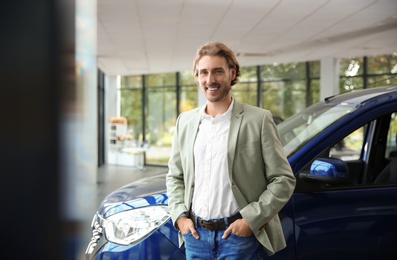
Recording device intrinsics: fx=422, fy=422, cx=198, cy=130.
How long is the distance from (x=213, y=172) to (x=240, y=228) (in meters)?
0.23

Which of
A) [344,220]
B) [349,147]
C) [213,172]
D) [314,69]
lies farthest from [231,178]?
[314,69]

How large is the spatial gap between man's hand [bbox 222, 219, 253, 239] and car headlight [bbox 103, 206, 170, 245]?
58cm

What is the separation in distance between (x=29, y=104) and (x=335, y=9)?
24.4 ft

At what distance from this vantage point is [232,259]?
1541 millimetres

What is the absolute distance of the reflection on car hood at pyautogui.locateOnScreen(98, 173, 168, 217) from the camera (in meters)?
2.18

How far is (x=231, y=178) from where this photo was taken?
154cm

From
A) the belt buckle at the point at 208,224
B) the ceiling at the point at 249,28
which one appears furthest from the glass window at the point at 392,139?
the ceiling at the point at 249,28

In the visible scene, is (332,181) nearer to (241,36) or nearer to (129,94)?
(241,36)

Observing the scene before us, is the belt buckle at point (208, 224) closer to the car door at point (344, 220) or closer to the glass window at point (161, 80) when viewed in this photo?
the car door at point (344, 220)

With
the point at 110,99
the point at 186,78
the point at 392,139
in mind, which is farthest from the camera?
the point at 110,99

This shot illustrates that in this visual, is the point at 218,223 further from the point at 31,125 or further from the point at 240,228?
the point at 31,125

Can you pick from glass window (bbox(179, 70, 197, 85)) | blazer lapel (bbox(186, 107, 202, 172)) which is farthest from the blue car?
glass window (bbox(179, 70, 197, 85))

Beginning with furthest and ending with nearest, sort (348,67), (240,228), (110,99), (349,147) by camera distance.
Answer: (110,99), (348,67), (349,147), (240,228)

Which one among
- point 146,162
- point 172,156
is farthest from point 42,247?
point 146,162
